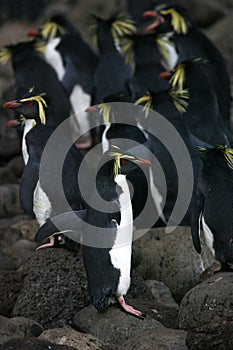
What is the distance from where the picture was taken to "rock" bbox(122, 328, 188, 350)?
5.05m

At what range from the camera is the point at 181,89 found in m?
8.13

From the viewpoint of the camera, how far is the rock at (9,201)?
8.30m

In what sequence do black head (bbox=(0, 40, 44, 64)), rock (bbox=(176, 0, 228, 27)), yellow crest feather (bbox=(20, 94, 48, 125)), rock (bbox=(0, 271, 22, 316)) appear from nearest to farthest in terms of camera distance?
rock (bbox=(0, 271, 22, 316)) < yellow crest feather (bbox=(20, 94, 48, 125)) < black head (bbox=(0, 40, 44, 64)) < rock (bbox=(176, 0, 228, 27))

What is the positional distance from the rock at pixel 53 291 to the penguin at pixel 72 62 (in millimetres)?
3436

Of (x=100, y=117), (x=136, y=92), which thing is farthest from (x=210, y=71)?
(x=100, y=117)

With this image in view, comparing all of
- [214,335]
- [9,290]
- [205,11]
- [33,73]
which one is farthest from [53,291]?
[205,11]

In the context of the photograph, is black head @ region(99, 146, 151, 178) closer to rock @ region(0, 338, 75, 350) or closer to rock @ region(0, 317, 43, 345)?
rock @ region(0, 317, 43, 345)

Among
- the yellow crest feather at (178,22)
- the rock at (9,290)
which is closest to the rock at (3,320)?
the rock at (9,290)

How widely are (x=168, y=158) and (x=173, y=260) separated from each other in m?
0.97

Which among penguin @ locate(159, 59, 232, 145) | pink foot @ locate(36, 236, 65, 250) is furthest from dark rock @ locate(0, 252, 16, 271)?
penguin @ locate(159, 59, 232, 145)

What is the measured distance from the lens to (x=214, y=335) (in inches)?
190

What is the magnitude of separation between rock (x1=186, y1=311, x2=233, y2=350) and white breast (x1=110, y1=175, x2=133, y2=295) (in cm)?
84

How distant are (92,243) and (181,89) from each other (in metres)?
2.92

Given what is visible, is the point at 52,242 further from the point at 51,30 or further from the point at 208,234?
the point at 51,30
